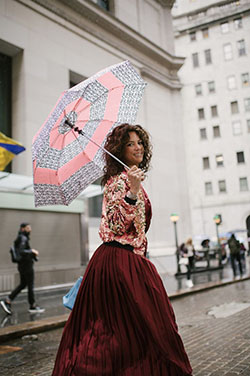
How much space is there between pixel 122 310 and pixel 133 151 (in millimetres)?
1135

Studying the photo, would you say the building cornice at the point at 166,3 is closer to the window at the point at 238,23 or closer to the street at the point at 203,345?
the window at the point at 238,23

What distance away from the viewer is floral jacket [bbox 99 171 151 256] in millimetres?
2521

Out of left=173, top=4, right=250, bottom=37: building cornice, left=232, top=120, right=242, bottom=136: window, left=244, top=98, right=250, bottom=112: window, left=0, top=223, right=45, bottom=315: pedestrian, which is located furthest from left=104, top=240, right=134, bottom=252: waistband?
left=232, top=120, right=242, bottom=136: window

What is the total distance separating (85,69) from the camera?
1639 cm

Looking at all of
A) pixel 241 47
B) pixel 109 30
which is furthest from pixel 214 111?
pixel 109 30

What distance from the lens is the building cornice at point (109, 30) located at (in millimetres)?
15377

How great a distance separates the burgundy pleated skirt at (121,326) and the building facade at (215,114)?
137 feet

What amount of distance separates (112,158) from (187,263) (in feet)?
44.2

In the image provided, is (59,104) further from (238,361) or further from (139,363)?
(238,361)

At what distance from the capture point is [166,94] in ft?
72.2

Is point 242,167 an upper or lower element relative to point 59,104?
upper

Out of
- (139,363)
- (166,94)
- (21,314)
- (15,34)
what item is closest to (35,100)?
(15,34)

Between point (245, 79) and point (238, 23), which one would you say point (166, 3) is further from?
point (245, 79)

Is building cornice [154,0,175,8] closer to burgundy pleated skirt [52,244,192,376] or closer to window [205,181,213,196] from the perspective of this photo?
burgundy pleated skirt [52,244,192,376]
